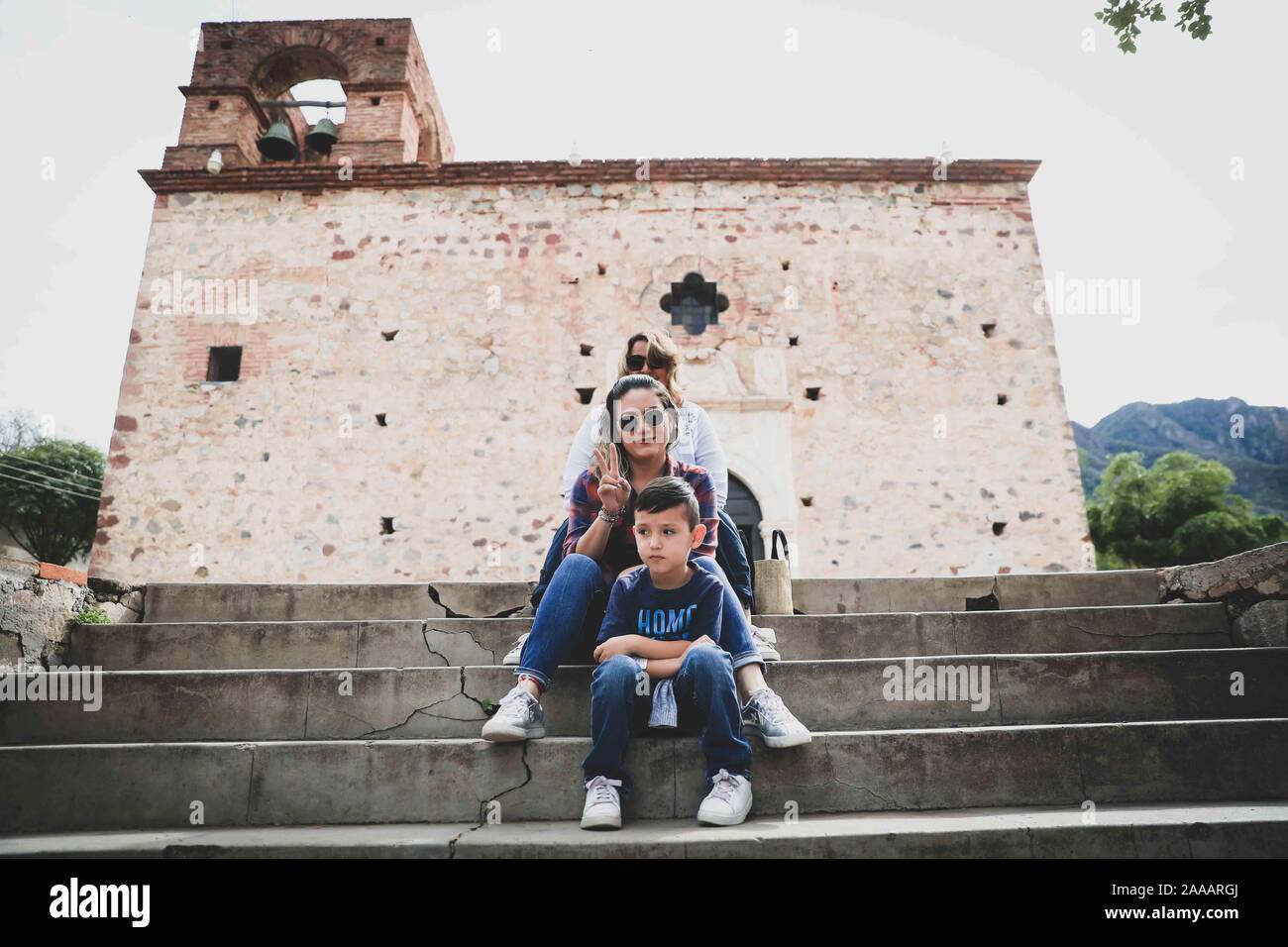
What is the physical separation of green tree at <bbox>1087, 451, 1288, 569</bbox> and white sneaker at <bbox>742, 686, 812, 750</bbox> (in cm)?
2267

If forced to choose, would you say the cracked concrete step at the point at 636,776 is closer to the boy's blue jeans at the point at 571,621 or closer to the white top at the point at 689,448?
the boy's blue jeans at the point at 571,621

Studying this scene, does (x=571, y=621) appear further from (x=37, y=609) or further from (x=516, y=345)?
(x=516, y=345)

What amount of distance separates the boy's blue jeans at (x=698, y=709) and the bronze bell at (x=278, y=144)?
10.3 metres

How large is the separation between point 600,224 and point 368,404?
3.81 metres

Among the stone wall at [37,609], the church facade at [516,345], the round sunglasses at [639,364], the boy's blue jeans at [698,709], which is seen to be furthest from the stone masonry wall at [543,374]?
the boy's blue jeans at [698,709]

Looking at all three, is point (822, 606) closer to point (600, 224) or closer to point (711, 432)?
point (711, 432)

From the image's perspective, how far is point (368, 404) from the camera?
357 inches

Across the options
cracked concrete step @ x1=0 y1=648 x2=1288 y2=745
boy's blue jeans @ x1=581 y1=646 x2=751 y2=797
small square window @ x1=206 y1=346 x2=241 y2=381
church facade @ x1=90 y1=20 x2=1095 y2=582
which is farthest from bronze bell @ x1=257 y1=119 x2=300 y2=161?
boy's blue jeans @ x1=581 y1=646 x2=751 y2=797

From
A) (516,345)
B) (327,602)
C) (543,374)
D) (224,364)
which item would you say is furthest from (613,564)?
(224,364)

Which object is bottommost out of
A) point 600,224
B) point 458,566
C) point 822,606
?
point 822,606
